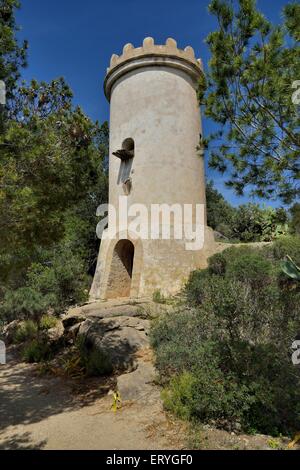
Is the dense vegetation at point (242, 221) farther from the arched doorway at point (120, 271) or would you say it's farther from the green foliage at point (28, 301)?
the green foliage at point (28, 301)

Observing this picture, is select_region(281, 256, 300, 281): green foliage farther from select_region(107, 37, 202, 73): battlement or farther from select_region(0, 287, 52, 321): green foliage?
select_region(107, 37, 202, 73): battlement

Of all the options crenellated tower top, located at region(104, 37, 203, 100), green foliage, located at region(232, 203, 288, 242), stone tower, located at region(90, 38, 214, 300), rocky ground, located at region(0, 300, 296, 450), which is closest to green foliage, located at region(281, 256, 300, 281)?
rocky ground, located at region(0, 300, 296, 450)

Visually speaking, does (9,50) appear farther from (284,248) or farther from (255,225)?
(255,225)

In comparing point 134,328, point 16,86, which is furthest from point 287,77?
point 134,328

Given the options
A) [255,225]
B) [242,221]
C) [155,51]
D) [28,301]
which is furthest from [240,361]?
[242,221]

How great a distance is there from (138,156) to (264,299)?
8.53 meters

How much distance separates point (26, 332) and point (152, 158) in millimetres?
7473

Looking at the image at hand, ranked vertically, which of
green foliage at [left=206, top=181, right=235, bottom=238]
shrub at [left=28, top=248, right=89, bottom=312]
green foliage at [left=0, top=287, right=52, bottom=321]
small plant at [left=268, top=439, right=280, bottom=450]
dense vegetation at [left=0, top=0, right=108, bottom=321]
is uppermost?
green foliage at [left=206, top=181, right=235, bottom=238]

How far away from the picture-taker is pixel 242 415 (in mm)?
4160

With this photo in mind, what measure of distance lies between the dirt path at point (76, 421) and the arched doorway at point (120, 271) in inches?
241

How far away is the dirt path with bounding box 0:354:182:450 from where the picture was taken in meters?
4.08

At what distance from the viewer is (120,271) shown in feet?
42.4

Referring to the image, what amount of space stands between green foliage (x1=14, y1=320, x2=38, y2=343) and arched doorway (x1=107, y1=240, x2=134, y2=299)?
2755 millimetres
